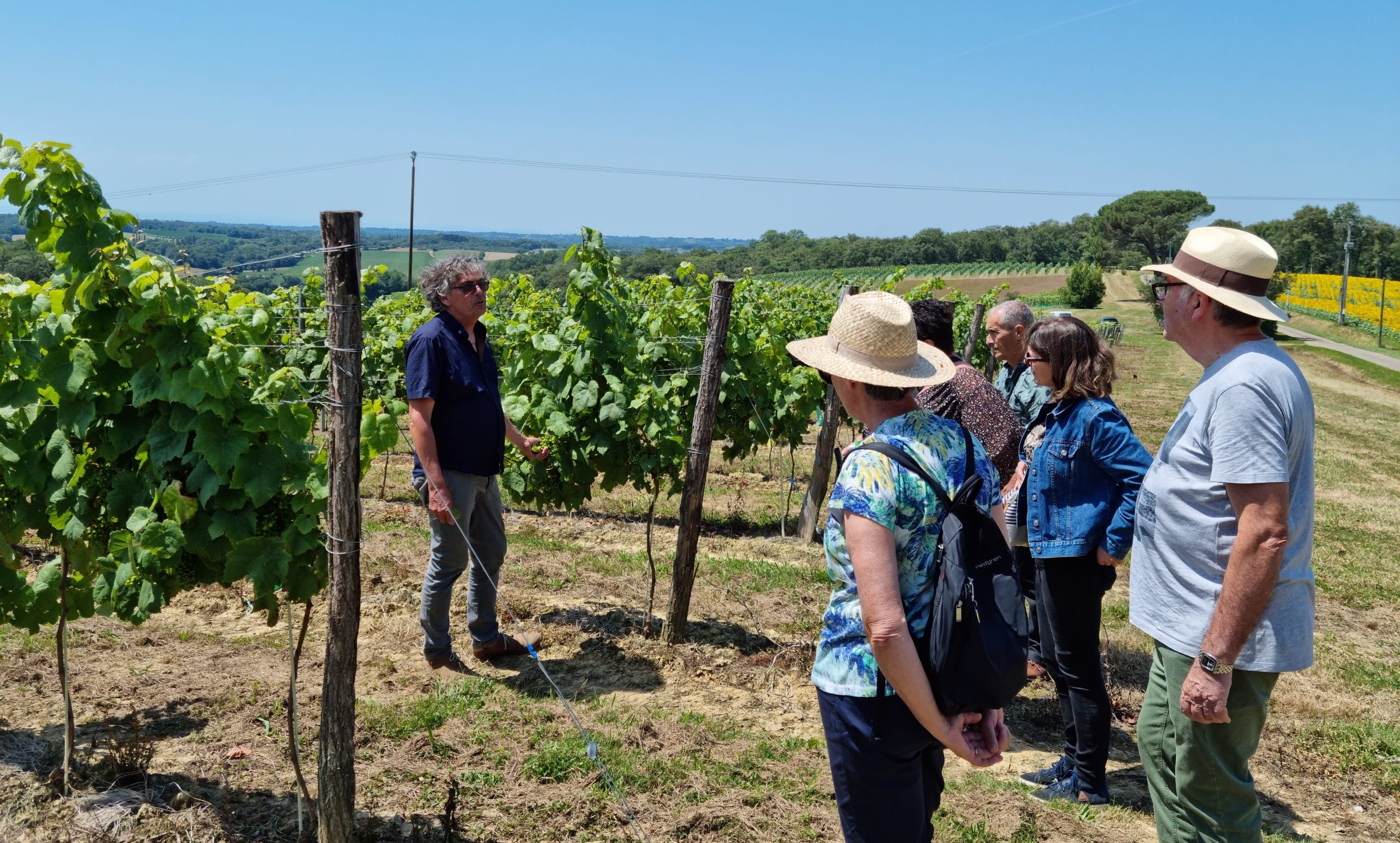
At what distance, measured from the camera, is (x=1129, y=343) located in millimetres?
32000

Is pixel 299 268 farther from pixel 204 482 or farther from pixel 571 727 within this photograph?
pixel 204 482

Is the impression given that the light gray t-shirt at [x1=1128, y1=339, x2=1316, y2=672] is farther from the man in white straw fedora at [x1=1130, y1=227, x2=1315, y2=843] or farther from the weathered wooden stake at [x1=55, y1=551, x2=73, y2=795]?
the weathered wooden stake at [x1=55, y1=551, x2=73, y2=795]

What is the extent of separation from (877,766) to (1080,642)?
67.9 inches

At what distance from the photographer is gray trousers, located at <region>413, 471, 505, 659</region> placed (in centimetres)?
423

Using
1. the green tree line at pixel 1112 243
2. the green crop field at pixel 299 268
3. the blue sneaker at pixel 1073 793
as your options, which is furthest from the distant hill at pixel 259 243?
the green tree line at pixel 1112 243

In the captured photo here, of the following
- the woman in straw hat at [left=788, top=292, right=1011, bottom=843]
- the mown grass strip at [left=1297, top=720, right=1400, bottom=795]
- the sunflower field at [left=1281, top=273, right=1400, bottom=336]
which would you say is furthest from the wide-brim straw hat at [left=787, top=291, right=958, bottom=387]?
the sunflower field at [left=1281, top=273, right=1400, bottom=336]

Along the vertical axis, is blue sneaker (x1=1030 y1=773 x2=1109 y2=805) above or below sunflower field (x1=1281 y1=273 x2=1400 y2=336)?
below

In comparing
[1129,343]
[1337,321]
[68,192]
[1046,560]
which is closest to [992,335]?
[1046,560]

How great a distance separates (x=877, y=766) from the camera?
1971 millimetres

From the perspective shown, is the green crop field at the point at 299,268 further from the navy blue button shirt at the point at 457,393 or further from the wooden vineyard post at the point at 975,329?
the wooden vineyard post at the point at 975,329

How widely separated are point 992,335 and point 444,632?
3.02 m

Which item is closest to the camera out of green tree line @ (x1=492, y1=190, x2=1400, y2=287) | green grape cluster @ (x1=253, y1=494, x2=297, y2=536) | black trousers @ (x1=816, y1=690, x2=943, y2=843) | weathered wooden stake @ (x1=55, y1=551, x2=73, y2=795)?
black trousers @ (x1=816, y1=690, x2=943, y2=843)

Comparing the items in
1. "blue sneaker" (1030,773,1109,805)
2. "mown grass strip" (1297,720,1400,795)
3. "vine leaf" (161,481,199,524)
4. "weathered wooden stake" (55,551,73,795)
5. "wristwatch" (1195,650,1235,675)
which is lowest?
"mown grass strip" (1297,720,1400,795)

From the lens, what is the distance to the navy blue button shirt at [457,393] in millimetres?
3955
